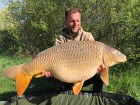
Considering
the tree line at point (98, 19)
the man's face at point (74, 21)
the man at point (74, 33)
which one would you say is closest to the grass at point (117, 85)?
the tree line at point (98, 19)

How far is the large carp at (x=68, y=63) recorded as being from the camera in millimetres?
2512

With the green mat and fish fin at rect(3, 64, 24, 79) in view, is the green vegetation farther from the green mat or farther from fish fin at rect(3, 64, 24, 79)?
fish fin at rect(3, 64, 24, 79)

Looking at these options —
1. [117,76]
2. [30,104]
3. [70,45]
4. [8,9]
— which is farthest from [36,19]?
[70,45]

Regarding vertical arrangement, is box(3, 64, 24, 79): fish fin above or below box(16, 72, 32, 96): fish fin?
above

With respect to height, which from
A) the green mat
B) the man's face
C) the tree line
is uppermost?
the man's face

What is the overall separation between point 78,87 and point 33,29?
3.09 meters

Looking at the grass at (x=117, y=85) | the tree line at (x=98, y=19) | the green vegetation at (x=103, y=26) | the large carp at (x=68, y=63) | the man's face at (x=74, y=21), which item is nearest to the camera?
the large carp at (x=68, y=63)

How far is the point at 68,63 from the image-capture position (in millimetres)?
2516

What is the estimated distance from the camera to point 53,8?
473 centimetres

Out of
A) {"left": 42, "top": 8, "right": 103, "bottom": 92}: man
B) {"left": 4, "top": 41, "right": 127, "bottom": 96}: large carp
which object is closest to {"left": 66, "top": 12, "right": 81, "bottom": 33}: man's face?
{"left": 42, "top": 8, "right": 103, "bottom": 92}: man

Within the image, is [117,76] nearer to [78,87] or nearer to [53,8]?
[53,8]

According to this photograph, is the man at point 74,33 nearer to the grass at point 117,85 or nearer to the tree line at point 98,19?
the grass at point 117,85

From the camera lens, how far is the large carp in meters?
2.51

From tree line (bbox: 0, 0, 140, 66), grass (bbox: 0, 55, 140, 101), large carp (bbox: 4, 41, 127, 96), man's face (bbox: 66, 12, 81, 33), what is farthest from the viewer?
tree line (bbox: 0, 0, 140, 66)
